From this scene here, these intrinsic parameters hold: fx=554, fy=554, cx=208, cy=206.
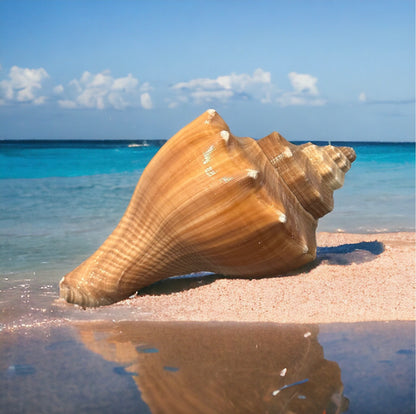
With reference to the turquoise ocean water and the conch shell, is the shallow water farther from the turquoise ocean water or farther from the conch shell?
the turquoise ocean water

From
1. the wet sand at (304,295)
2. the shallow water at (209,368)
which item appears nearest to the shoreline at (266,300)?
the wet sand at (304,295)

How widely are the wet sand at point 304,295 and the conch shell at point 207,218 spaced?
13cm

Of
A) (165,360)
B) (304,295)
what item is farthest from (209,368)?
(304,295)

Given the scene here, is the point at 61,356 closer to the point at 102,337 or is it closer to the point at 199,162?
the point at 102,337

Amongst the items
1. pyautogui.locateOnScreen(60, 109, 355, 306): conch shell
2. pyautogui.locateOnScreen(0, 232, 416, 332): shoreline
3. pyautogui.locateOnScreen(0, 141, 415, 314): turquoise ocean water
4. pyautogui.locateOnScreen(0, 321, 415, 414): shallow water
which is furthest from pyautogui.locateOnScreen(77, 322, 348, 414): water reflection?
pyautogui.locateOnScreen(0, 141, 415, 314): turquoise ocean water

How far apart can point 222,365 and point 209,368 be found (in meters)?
0.06

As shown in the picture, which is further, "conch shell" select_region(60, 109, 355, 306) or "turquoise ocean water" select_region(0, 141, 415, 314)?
"turquoise ocean water" select_region(0, 141, 415, 314)

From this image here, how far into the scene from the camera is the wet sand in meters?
3.11

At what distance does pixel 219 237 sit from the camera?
346 cm

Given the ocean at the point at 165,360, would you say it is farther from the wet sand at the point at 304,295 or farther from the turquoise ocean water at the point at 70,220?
the turquoise ocean water at the point at 70,220

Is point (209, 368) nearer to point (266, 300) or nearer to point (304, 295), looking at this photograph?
point (266, 300)

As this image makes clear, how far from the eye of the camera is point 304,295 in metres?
3.39

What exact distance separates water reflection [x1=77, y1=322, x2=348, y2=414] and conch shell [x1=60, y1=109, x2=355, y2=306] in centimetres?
60

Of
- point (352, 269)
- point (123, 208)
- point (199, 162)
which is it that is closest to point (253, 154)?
point (199, 162)
